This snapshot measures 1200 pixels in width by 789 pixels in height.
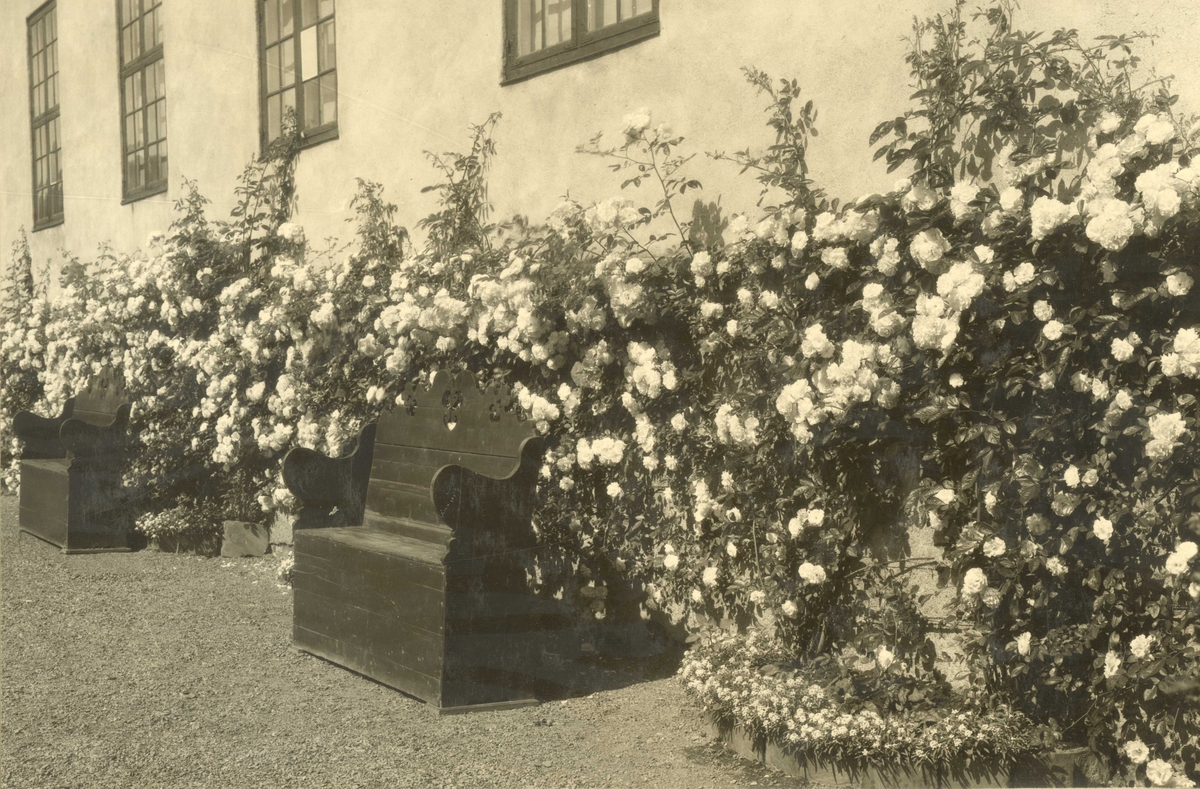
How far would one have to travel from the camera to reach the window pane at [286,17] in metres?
7.53

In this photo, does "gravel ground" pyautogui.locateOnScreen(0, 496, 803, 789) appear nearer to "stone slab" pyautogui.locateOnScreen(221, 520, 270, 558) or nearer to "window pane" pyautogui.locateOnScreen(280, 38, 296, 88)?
"stone slab" pyautogui.locateOnScreen(221, 520, 270, 558)

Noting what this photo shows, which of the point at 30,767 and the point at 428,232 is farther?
the point at 428,232

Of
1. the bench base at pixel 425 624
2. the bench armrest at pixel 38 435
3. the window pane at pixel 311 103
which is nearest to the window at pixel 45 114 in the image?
the bench armrest at pixel 38 435

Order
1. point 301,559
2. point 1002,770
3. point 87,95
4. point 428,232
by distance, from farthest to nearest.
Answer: point 87,95 → point 428,232 → point 301,559 → point 1002,770

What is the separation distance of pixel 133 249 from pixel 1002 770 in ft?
29.0

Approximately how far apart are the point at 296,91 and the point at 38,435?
3.23m

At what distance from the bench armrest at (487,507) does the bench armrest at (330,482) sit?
1232 mm

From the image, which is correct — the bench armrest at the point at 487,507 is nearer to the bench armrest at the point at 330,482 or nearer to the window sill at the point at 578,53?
the bench armrest at the point at 330,482

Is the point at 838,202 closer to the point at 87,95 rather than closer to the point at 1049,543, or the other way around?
the point at 1049,543

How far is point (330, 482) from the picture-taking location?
5.34 metres

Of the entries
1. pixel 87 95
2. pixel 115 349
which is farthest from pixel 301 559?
pixel 87 95

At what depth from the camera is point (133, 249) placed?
10.0 meters

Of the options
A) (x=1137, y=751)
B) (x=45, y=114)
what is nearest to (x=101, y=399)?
(x=45, y=114)

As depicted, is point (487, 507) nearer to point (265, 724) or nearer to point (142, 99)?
point (265, 724)
